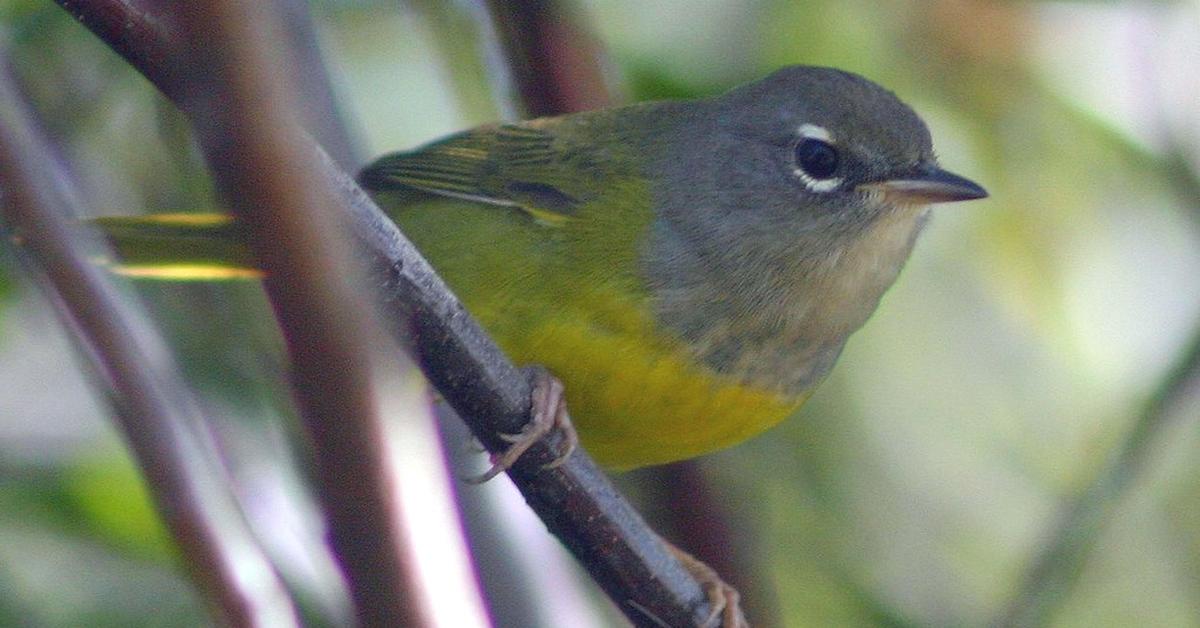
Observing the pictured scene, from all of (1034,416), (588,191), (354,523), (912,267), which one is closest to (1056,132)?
(912,267)

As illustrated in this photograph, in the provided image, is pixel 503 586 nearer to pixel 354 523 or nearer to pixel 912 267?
pixel 354 523

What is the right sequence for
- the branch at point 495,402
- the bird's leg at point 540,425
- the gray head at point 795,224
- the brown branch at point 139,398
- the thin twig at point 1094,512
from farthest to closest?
the thin twig at point 1094,512
the gray head at point 795,224
the bird's leg at point 540,425
the branch at point 495,402
the brown branch at point 139,398

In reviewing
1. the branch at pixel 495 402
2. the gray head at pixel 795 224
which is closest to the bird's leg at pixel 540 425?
the branch at pixel 495 402

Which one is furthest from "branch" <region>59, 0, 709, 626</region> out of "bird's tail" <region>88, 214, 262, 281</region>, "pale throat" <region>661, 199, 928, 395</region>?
"bird's tail" <region>88, 214, 262, 281</region>

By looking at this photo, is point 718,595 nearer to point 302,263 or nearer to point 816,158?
point 816,158

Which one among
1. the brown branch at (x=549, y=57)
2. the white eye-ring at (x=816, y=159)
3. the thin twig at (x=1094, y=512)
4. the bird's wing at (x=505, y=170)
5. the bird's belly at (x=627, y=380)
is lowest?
the thin twig at (x=1094, y=512)

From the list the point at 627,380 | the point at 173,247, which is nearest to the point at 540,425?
the point at 627,380

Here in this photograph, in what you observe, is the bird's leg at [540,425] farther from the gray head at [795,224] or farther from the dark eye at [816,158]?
the dark eye at [816,158]
